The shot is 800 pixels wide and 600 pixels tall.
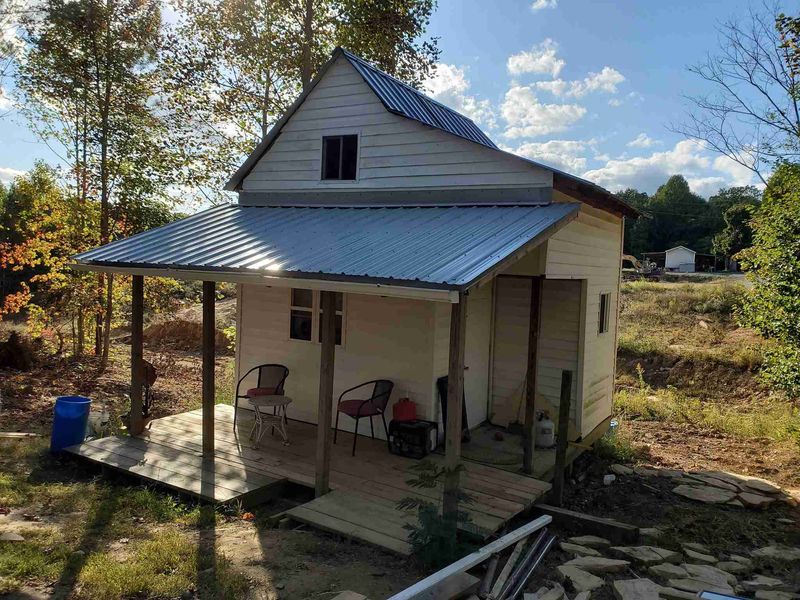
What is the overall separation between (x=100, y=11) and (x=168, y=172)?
4.11 m

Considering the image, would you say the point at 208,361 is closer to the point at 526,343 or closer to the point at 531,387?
the point at 531,387

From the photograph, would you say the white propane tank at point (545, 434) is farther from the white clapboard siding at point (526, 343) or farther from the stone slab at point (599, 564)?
the stone slab at point (599, 564)

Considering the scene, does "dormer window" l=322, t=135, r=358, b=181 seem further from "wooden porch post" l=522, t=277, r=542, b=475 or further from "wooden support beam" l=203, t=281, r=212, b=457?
"wooden porch post" l=522, t=277, r=542, b=475

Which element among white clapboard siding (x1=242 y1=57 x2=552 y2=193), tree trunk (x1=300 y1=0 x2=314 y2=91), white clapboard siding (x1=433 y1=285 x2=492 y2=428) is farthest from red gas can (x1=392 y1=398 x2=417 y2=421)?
tree trunk (x1=300 y1=0 x2=314 y2=91)

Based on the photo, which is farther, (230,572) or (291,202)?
(291,202)

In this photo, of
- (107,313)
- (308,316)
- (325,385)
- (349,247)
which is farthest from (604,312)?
(107,313)

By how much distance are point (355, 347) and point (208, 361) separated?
1.99 metres

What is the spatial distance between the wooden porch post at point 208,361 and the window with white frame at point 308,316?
166cm

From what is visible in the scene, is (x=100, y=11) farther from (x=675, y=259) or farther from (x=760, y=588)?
(x=675, y=259)

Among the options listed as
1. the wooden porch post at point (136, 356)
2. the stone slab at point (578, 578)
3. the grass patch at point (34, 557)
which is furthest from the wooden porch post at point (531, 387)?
the wooden porch post at point (136, 356)

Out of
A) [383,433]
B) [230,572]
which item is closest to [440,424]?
[383,433]

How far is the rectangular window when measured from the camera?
29.9ft

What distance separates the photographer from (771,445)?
10.4 m

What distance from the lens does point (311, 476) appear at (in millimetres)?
6176
